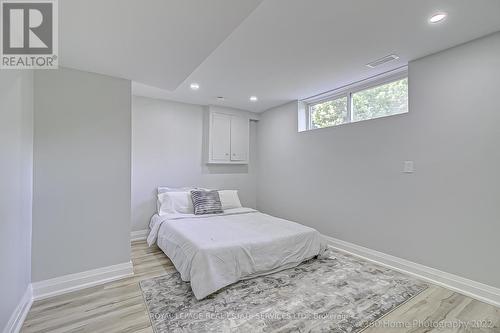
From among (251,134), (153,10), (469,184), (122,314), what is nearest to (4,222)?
(122,314)

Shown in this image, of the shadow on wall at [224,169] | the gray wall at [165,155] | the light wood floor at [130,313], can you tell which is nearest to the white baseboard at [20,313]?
the light wood floor at [130,313]

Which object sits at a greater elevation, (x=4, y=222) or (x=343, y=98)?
(x=343, y=98)

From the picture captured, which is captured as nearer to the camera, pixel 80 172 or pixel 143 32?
pixel 143 32

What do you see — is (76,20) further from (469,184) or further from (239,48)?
(469,184)

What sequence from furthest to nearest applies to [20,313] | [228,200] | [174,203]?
1. [228,200]
2. [174,203]
3. [20,313]

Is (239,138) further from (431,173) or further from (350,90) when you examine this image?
(431,173)

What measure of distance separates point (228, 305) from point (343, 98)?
133 inches

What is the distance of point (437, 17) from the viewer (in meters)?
1.88

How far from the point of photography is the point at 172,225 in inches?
121

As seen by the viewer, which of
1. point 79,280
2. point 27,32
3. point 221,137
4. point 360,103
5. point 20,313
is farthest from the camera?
point 221,137

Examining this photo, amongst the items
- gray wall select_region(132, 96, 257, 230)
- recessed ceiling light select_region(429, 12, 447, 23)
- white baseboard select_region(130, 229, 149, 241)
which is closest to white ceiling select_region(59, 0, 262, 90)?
recessed ceiling light select_region(429, 12, 447, 23)

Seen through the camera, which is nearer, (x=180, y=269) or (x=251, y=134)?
(x=180, y=269)

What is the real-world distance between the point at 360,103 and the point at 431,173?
4.66ft

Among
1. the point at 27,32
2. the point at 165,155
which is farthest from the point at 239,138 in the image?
the point at 27,32
